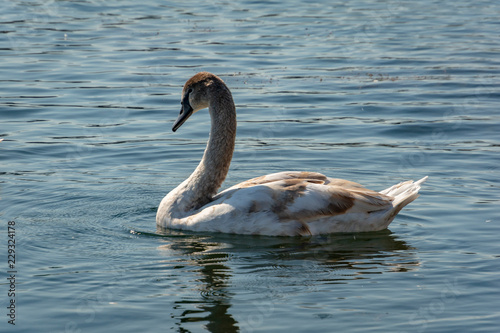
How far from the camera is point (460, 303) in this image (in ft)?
25.5

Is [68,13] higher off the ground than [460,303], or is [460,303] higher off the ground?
[68,13]

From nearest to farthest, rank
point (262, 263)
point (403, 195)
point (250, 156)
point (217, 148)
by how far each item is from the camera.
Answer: point (262, 263)
point (403, 195)
point (217, 148)
point (250, 156)

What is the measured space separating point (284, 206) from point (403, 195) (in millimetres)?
1427

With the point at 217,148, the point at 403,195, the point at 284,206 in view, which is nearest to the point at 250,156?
the point at 217,148

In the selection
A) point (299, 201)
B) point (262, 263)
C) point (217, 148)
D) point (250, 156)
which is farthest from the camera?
point (250, 156)

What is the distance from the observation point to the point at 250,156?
43.7ft

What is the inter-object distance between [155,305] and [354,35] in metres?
16.9

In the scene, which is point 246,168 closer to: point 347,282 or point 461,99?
point 347,282

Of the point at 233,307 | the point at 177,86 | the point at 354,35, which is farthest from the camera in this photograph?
the point at 354,35

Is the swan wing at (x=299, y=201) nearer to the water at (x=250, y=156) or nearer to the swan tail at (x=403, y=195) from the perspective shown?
the swan tail at (x=403, y=195)

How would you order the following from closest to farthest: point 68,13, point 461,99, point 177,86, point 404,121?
point 404,121, point 461,99, point 177,86, point 68,13

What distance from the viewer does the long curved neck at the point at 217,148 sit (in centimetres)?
1024

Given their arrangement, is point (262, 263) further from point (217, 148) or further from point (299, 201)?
point (217, 148)

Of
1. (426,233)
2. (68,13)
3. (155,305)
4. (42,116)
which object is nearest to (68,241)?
(155,305)
